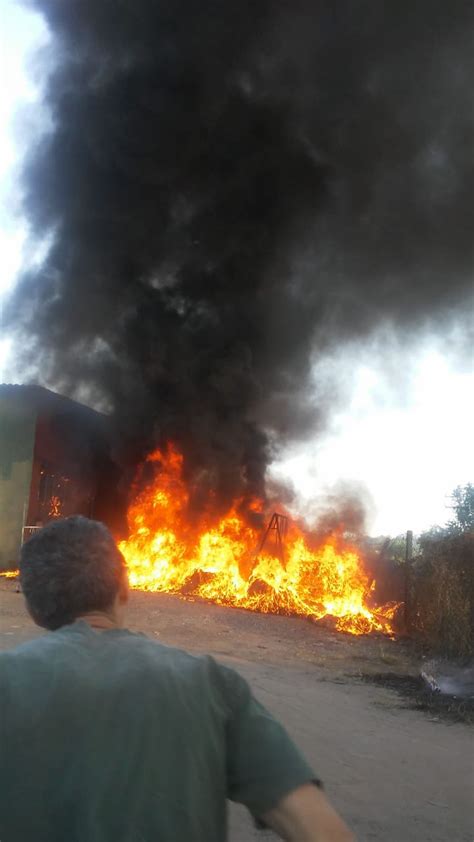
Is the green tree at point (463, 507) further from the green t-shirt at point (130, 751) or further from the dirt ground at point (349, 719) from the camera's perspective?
the green t-shirt at point (130, 751)

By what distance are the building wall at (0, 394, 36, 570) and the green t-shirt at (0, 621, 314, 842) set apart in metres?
15.5

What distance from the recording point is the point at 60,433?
18.4m

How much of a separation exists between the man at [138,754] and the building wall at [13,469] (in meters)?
15.5

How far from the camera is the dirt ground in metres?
3.88

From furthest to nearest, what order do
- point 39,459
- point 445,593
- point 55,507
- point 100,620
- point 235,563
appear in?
point 55,507 → point 39,459 → point 235,563 → point 445,593 → point 100,620

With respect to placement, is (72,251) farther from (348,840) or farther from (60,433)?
(348,840)

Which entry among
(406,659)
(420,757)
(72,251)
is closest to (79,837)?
(420,757)

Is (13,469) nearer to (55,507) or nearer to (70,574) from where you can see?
Answer: (55,507)

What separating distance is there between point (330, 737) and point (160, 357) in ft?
43.3

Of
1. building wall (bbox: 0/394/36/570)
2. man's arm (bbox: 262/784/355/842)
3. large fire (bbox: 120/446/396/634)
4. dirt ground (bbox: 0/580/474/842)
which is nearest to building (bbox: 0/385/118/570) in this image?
building wall (bbox: 0/394/36/570)

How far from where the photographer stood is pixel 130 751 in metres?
1.29

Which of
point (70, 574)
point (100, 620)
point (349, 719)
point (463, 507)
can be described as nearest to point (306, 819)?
point (100, 620)

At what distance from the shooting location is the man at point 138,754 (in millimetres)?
1274

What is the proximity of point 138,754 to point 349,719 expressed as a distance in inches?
203
